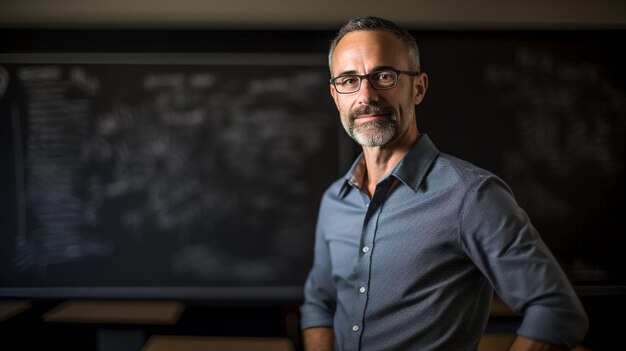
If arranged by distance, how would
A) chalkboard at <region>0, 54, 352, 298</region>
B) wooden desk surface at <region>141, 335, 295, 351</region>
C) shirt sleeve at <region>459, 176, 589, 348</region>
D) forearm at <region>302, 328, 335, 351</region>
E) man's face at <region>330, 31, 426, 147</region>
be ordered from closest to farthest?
shirt sleeve at <region>459, 176, 589, 348</region> → man's face at <region>330, 31, 426, 147</region> → forearm at <region>302, 328, 335, 351</region> → wooden desk surface at <region>141, 335, 295, 351</region> → chalkboard at <region>0, 54, 352, 298</region>

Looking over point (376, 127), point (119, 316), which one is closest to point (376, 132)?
point (376, 127)

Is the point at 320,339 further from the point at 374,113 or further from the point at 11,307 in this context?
the point at 11,307

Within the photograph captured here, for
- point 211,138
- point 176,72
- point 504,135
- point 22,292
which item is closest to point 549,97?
point 504,135

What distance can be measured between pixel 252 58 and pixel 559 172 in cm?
128

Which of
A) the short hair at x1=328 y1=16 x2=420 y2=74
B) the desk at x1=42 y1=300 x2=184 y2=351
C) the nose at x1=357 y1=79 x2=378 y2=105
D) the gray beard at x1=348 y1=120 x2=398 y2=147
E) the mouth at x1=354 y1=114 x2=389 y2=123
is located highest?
the short hair at x1=328 y1=16 x2=420 y2=74

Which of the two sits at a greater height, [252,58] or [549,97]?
[252,58]

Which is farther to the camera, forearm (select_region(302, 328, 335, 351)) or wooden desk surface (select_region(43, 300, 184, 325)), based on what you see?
wooden desk surface (select_region(43, 300, 184, 325))

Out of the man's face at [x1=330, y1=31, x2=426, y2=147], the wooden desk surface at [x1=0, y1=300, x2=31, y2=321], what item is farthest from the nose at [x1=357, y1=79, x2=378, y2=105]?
the wooden desk surface at [x1=0, y1=300, x2=31, y2=321]

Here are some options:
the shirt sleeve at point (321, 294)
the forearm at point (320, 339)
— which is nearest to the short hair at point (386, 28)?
the shirt sleeve at point (321, 294)

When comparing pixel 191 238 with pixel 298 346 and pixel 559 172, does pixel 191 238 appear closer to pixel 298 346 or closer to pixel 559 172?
pixel 298 346

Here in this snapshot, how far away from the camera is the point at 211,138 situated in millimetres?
1746

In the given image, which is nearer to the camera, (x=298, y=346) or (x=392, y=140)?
(x=392, y=140)

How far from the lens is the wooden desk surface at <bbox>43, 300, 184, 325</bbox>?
166cm

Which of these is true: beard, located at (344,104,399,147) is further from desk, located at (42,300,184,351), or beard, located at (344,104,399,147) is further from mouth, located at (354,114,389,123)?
desk, located at (42,300,184,351)
